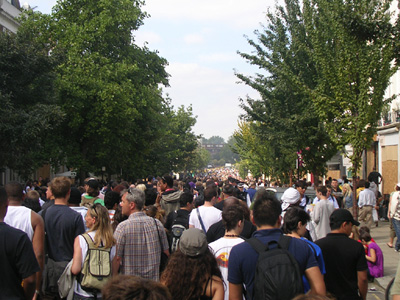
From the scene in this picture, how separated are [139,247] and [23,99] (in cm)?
2208

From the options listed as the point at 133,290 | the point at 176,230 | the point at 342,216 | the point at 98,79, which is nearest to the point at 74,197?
the point at 176,230

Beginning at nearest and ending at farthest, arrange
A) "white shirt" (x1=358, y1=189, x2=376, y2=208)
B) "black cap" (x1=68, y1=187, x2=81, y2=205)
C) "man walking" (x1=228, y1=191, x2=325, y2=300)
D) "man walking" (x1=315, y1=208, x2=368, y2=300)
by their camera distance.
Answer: "man walking" (x1=228, y1=191, x2=325, y2=300), "man walking" (x1=315, y1=208, x2=368, y2=300), "black cap" (x1=68, y1=187, x2=81, y2=205), "white shirt" (x1=358, y1=189, x2=376, y2=208)

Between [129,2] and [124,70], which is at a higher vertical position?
[129,2]

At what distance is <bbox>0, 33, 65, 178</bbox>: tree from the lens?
933 inches

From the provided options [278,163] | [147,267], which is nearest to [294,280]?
[147,267]

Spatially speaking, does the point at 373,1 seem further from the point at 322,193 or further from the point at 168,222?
the point at 168,222

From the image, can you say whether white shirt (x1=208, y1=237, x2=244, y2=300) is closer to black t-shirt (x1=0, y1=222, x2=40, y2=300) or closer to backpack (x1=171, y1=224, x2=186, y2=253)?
black t-shirt (x1=0, y1=222, x2=40, y2=300)

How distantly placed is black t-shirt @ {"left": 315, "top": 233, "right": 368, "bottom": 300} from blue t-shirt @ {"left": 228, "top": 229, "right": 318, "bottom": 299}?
0.97m

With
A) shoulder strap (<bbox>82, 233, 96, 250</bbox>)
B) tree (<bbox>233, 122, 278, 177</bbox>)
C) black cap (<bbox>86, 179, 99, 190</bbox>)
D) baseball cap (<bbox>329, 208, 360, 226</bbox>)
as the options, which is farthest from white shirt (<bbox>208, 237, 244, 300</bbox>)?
tree (<bbox>233, 122, 278, 177</bbox>)

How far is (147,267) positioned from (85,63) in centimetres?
2676

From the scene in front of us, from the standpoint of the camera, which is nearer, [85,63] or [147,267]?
[147,267]

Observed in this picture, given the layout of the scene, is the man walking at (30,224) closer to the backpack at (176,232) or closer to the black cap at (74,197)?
the black cap at (74,197)

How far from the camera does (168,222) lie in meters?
8.70

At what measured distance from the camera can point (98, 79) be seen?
102 feet
